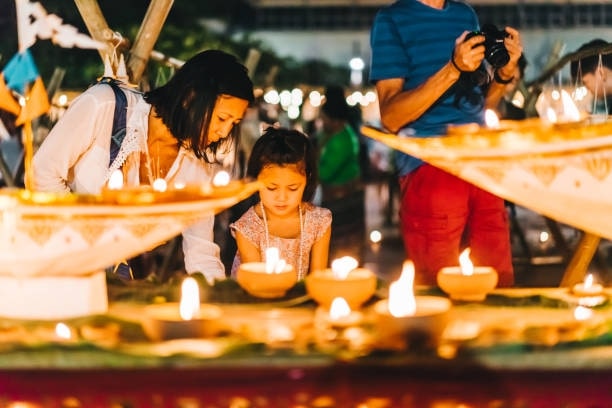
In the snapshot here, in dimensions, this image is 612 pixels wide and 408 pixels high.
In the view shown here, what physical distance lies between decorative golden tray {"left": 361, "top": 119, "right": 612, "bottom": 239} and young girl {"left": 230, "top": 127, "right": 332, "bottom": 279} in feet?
4.82

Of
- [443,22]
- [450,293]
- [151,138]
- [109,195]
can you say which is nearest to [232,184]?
[109,195]

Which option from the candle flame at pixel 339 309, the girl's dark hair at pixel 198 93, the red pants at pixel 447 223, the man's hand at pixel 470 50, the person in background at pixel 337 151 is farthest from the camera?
the person in background at pixel 337 151

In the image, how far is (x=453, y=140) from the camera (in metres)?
1.64

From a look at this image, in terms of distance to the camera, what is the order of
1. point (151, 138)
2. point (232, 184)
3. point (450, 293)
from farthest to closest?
point (151, 138)
point (450, 293)
point (232, 184)

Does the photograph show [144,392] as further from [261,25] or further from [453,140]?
[261,25]

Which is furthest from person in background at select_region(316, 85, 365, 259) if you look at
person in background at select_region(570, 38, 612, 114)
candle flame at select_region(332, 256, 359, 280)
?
candle flame at select_region(332, 256, 359, 280)

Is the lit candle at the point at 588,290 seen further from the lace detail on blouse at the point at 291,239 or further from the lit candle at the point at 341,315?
the lace detail on blouse at the point at 291,239

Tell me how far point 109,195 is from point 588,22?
972 inches

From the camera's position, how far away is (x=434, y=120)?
277 centimetres

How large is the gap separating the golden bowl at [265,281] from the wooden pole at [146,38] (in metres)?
1.57

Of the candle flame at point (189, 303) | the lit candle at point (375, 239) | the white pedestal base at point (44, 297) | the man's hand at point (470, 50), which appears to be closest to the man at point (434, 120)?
the man's hand at point (470, 50)

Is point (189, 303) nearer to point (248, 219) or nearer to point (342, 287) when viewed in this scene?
point (342, 287)

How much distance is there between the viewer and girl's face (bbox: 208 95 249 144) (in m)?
2.58

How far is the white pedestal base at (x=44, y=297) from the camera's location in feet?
5.61
